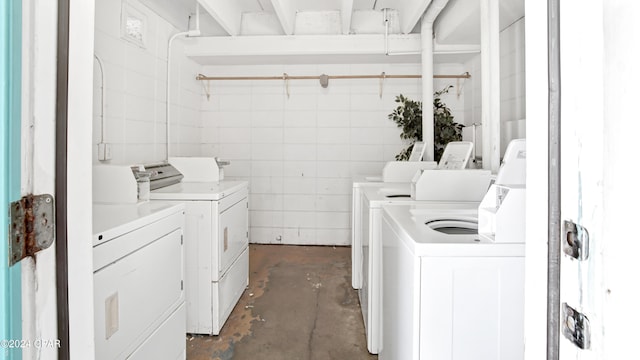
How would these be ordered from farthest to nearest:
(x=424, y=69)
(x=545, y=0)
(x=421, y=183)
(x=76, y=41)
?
1. (x=424, y=69)
2. (x=421, y=183)
3. (x=76, y=41)
4. (x=545, y=0)

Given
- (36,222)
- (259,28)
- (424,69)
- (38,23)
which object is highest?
(259,28)

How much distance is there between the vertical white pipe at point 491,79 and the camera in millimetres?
2385

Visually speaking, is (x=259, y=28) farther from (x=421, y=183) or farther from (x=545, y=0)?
(x=545, y=0)

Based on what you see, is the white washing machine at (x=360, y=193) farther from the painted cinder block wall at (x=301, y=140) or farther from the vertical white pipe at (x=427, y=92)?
the painted cinder block wall at (x=301, y=140)

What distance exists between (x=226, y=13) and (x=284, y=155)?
1673 mm

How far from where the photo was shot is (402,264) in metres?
1.42

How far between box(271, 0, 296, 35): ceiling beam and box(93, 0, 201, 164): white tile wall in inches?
43.8

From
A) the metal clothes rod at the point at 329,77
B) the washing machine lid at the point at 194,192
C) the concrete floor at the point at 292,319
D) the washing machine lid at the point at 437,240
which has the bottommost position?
the concrete floor at the point at 292,319

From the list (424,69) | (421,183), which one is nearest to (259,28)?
(424,69)

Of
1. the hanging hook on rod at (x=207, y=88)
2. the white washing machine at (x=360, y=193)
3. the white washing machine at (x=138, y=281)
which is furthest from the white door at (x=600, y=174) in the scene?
the hanging hook on rod at (x=207, y=88)

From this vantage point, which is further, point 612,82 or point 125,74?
point 125,74

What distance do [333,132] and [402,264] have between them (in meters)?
3.15

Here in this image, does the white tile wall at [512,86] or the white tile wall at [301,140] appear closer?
the white tile wall at [512,86]

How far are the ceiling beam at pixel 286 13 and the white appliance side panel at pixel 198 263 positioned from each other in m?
1.89
